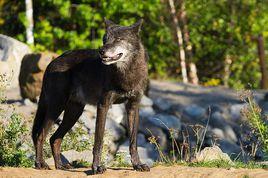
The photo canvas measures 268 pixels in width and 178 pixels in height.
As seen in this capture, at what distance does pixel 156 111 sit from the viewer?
62.9ft

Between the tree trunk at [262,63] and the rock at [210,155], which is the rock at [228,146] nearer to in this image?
the rock at [210,155]

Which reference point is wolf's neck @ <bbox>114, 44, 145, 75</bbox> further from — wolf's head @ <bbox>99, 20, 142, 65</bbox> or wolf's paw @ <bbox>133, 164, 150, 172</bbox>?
wolf's paw @ <bbox>133, 164, 150, 172</bbox>

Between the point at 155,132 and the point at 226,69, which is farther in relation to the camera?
the point at 226,69

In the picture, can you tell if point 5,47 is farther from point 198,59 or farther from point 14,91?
point 198,59

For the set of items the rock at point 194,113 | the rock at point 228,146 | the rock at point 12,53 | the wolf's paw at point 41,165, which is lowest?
the rock at point 228,146

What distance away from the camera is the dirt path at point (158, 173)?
27.2 ft

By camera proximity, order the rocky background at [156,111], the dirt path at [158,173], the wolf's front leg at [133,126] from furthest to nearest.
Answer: the rocky background at [156,111] → the wolf's front leg at [133,126] → the dirt path at [158,173]

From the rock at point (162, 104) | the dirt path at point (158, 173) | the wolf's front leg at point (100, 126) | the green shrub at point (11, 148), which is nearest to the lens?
the dirt path at point (158, 173)

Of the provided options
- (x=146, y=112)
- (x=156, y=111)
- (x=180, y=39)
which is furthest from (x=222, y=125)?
(x=180, y=39)

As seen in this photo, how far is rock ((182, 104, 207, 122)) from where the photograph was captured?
19266 mm

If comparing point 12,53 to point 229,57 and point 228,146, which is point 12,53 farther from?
point 229,57

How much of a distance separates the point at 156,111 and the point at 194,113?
1055 mm

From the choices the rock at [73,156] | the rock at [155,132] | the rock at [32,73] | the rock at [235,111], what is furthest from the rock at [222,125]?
the rock at [73,156]

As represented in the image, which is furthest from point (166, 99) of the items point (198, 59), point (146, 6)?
point (198, 59)
